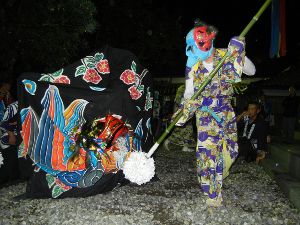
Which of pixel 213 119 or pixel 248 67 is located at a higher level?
pixel 248 67

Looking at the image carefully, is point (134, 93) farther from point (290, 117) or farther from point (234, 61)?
point (290, 117)

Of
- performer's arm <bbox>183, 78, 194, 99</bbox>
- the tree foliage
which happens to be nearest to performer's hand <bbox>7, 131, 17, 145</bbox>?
the tree foliage

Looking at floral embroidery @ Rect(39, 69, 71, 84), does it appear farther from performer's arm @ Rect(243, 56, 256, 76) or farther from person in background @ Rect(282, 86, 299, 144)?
person in background @ Rect(282, 86, 299, 144)

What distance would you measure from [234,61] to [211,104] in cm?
56

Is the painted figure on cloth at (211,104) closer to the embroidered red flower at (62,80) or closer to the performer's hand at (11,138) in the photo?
the embroidered red flower at (62,80)

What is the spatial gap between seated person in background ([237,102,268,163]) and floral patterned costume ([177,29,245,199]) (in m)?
2.71

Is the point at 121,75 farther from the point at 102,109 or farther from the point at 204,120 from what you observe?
the point at 204,120

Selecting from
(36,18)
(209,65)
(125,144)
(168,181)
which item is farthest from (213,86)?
(36,18)

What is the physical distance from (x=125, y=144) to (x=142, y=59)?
1040 centimetres

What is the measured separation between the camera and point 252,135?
21.0ft

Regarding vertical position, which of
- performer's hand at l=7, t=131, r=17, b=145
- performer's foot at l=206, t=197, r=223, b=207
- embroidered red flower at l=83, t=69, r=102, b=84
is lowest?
performer's foot at l=206, t=197, r=223, b=207

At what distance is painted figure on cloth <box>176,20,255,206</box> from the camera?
12.1 feet

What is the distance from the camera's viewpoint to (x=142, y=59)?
14.2 metres

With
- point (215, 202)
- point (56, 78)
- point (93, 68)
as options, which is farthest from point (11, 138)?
point (215, 202)
